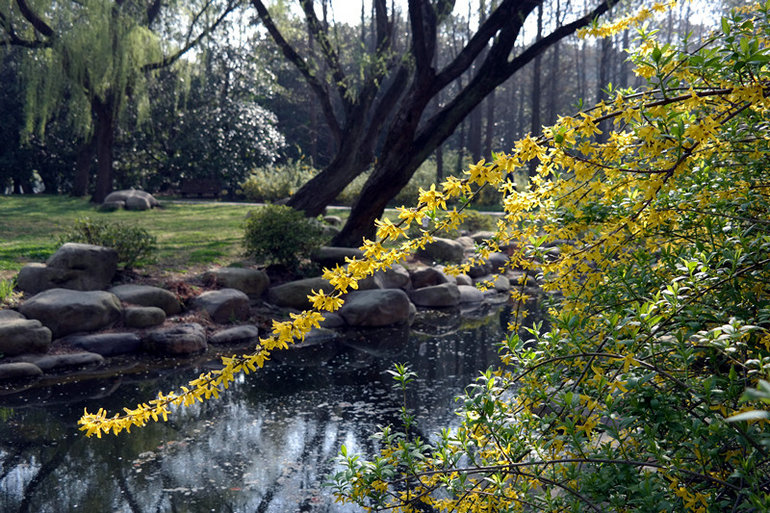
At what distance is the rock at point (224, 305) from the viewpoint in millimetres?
A: 9148

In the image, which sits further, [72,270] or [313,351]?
[72,270]

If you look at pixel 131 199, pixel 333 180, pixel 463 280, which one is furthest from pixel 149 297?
pixel 131 199

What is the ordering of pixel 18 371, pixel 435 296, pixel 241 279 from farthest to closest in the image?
pixel 435 296 < pixel 241 279 < pixel 18 371

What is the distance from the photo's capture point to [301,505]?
4523 millimetres

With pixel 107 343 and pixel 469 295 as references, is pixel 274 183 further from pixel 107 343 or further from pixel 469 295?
pixel 107 343

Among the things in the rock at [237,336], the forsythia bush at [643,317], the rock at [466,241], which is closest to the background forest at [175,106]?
the rock at [466,241]

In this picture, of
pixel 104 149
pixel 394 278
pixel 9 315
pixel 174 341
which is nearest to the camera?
pixel 9 315

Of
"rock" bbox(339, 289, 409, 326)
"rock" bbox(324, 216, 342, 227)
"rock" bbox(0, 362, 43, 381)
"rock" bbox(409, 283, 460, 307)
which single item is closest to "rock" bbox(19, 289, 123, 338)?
"rock" bbox(0, 362, 43, 381)

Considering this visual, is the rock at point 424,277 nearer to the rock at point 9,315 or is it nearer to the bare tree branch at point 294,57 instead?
the bare tree branch at point 294,57

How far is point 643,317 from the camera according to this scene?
2.03 meters

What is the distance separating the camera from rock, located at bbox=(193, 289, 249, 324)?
30.0ft

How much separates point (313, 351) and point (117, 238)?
3310 millimetres

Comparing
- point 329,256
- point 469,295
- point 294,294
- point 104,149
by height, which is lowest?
point 469,295

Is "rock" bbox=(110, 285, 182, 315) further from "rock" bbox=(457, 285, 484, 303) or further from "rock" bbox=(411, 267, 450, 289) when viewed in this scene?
"rock" bbox=(457, 285, 484, 303)
